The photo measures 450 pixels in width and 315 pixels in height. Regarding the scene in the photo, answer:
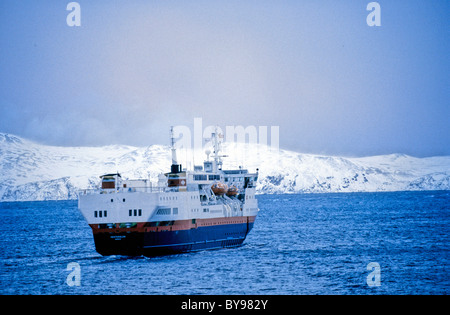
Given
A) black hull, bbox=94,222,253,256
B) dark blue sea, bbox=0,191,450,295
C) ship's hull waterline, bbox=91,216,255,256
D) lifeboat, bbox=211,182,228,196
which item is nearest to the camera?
dark blue sea, bbox=0,191,450,295

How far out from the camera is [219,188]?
219 ft

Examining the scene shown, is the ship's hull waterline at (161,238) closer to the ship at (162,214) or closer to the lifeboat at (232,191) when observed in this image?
the ship at (162,214)

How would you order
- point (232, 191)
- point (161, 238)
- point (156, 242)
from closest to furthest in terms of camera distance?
point (156, 242)
point (161, 238)
point (232, 191)

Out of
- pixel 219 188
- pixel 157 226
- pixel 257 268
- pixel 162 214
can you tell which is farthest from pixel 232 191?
pixel 257 268

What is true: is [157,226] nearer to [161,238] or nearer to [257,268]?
[161,238]

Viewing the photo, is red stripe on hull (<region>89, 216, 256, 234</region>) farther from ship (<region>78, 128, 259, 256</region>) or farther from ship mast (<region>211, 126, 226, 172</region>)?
ship mast (<region>211, 126, 226, 172</region>)

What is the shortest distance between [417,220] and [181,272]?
69.4m

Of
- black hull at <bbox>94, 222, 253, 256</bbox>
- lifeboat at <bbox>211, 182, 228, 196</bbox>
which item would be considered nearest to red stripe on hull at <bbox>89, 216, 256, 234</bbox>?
black hull at <bbox>94, 222, 253, 256</bbox>

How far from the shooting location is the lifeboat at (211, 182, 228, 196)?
66.3 m

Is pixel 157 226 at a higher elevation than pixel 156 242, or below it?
higher

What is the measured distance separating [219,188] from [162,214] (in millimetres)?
12304
